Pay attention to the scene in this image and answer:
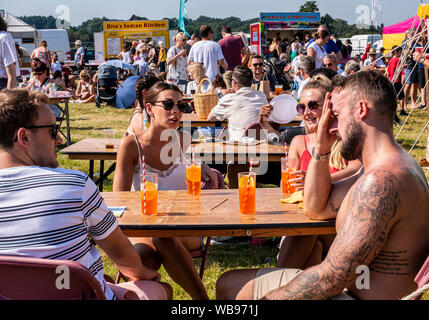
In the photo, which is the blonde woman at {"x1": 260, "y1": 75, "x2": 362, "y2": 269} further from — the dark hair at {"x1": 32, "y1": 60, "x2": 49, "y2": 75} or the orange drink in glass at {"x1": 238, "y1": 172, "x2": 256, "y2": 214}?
the dark hair at {"x1": 32, "y1": 60, "x2": 49, "y2": 75}

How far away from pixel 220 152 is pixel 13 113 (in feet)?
9.02

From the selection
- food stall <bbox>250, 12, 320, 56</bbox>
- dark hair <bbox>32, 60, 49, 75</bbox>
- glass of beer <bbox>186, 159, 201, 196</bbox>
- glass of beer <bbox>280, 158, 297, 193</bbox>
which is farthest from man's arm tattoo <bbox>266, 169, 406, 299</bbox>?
food stall <bbox>250, 12, 320, 56</bbox>

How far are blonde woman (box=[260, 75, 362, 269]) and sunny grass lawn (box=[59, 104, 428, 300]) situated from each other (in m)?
0.93

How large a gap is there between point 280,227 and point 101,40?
1256 inches

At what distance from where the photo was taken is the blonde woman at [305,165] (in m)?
3.04

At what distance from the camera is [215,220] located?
8.60 ft

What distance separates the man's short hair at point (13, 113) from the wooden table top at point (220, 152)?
8.58 ft

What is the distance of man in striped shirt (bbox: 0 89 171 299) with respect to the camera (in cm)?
180

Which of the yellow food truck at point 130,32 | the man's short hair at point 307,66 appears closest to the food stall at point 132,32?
the yellow food truck at point 130,32

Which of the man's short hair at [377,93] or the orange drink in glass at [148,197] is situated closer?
the man's short hair at [377,93]

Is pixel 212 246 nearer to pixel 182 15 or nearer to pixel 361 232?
pixel 361 232

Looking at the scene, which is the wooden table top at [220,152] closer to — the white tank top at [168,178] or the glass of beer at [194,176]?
the white tank top at [168,178]

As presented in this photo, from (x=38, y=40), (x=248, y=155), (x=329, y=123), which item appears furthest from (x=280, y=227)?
(x=38, y=40)

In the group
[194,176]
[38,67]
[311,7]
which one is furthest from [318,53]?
[311,7]
